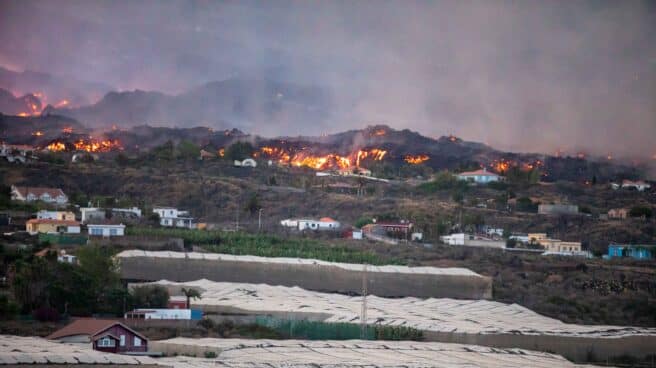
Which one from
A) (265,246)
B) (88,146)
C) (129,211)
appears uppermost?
(88,146)

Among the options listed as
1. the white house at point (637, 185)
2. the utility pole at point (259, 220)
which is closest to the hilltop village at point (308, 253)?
the utility pole at point (259, 220)

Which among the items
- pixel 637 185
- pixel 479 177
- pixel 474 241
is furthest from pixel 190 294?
pixel 637 185

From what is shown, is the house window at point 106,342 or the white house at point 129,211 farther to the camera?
the white house at point 129,211

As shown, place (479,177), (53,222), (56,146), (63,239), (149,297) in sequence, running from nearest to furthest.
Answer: (149,297), (63,239), (53,222), (479,177), (56,146)

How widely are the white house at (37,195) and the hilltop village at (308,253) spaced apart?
101 millimetres

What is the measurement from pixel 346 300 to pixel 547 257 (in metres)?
12.5

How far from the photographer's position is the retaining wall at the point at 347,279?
36938 mm

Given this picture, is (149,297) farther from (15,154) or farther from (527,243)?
(15,154)

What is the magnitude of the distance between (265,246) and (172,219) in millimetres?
Result: 6931

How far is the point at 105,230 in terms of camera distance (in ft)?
132

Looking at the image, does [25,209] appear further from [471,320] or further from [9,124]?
[9,124]

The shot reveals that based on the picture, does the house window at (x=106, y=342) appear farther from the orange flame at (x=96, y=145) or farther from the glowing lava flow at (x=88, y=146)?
the orange flame at (x=96, y=145)

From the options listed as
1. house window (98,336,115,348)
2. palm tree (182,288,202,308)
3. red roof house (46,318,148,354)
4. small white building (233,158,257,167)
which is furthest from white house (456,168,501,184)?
house window (98,336,115,348)

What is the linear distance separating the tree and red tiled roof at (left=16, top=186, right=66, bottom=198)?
63.9 feet
